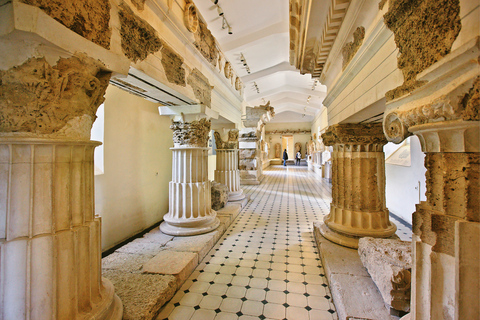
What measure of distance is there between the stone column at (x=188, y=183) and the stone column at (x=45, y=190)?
2193 millimetres

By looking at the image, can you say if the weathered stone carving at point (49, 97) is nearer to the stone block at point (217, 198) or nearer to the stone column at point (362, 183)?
the stone column at point (362, 183)

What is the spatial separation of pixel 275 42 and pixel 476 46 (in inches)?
201

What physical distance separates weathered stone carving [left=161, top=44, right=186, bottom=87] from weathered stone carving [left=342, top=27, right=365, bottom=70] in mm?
2157

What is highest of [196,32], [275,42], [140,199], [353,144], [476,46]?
[275,42]

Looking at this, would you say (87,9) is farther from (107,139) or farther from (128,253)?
(128,253)

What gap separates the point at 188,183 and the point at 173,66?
6.41ft

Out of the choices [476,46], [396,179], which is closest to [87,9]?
[476,46]

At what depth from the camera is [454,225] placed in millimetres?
1082

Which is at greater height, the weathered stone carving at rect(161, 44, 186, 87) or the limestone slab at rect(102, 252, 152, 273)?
the weathered stone carving at rect(161, 44, 186, 87)

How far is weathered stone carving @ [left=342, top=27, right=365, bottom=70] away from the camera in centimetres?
213

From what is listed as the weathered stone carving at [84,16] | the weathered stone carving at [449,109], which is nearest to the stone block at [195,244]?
the weathered stone carving at [84,16]

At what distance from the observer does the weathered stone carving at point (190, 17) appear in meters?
3.01

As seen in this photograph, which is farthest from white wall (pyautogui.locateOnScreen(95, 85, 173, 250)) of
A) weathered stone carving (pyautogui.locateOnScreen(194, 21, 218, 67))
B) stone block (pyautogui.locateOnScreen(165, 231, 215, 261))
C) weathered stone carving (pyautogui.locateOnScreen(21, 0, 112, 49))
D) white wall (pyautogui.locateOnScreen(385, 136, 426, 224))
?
white wall (pyautogui.locateOnScreen(385, 136, 426, 224))

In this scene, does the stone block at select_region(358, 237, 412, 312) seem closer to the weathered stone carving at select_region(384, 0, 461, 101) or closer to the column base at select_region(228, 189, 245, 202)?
the weathered stone carving at select_region(384, 0, 461, 101)
